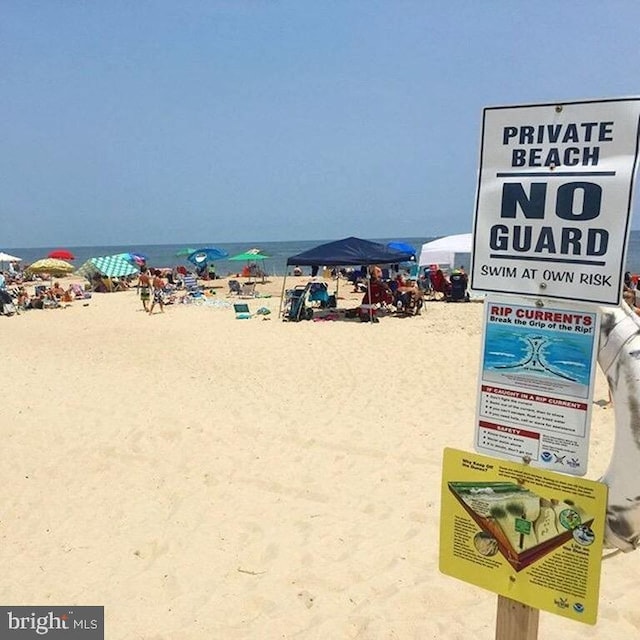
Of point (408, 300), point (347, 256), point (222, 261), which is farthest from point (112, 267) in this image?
point (222, 261)

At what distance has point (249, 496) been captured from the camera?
432 centimetres

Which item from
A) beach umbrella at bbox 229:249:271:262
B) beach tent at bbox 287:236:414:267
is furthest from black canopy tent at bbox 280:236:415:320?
beach umbrella at bbox 229:249:271:262

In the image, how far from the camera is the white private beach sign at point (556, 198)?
1.38m

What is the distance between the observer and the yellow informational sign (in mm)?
1492

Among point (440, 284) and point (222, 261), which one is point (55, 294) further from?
point (222, 261)

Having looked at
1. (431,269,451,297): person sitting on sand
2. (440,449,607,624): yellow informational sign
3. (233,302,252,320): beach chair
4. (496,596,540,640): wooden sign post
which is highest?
(440,449,607,624): yellow informational sign

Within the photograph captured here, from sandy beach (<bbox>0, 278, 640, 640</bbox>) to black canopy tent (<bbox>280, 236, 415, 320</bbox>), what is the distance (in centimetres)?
442

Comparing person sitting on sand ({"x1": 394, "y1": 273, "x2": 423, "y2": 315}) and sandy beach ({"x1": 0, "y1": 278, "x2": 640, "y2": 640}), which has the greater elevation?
person sitting on sand ({"x1": 394, "y1": 273, "x2": 423, "y2": 315})

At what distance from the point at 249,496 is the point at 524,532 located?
3069mm

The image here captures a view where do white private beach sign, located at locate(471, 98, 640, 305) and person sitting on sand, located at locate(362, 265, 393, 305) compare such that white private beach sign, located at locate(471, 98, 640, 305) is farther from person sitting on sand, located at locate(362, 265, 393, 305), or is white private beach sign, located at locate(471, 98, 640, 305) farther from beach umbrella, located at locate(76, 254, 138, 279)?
beach umbrella, located at locate(76, 254, 138, 279)

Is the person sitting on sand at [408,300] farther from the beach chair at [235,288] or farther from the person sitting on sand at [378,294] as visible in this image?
the beach chair at [235,288]

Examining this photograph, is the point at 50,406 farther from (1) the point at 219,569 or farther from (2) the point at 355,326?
(2) the point at 355,326

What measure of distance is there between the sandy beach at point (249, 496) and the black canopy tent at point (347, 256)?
442 centimetres

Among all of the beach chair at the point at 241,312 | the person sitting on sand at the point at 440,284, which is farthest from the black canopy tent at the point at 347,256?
the person sitting on sand at the point at 440,284
